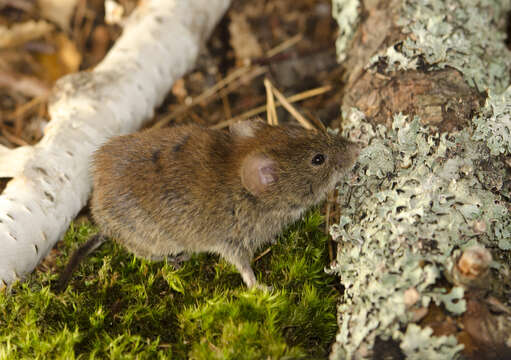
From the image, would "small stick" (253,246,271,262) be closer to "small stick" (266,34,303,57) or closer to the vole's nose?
the vole's nose

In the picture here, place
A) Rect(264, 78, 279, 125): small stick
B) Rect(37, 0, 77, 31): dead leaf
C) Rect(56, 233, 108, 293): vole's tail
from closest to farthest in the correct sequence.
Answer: Rect(56, 233, 108, 293): vole's tail < Rect(264, 78, 279, 125): small stick < Rect(37, 0, 77, 31): dead leaf

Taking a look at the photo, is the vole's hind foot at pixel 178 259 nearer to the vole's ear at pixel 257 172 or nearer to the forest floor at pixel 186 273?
the forest floor at pixel 186 273

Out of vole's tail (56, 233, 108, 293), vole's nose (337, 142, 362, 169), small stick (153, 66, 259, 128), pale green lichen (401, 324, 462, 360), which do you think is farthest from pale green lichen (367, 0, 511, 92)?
vole's tail (56, 233, 108, 293)

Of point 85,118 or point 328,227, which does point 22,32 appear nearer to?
point 85,118

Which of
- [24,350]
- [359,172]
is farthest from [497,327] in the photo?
[24,350]

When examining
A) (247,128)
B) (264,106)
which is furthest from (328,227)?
(264,106)

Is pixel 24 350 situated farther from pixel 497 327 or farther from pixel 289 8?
pixel 289 8

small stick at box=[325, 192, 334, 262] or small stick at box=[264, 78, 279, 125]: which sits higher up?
small stick at box=[264, 78, 279, 125]
